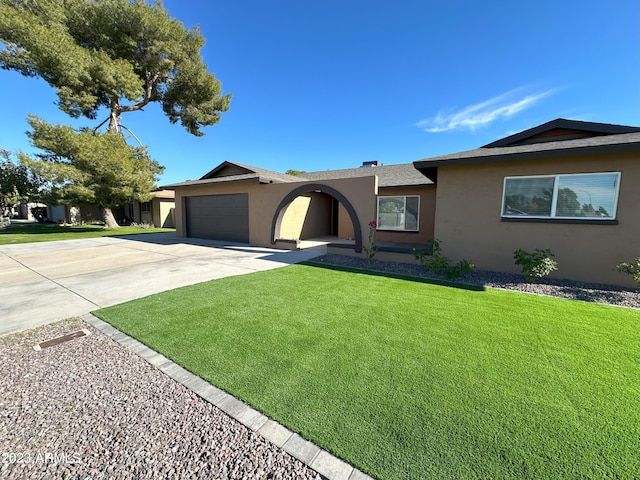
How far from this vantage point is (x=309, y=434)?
207cm

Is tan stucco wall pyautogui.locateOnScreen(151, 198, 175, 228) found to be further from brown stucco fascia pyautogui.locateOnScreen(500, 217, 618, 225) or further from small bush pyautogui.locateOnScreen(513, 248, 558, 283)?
small bush pyautogui.locateOnScreen(513, 248, 558, 283)

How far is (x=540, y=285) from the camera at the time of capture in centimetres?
616

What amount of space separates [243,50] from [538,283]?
17.1 metres

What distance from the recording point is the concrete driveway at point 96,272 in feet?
15.9

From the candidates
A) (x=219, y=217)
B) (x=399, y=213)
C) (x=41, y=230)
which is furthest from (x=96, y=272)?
(x=41, y=230)

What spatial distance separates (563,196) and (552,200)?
23 centimetres

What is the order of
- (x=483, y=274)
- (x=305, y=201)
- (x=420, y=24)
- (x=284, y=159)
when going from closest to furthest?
(x=483, y=274), (x=420, y=24), (x=305, y=201), (x=284, y=159)

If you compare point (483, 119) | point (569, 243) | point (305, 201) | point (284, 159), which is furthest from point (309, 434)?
point (284, 159)

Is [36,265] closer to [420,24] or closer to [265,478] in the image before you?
[265,478]

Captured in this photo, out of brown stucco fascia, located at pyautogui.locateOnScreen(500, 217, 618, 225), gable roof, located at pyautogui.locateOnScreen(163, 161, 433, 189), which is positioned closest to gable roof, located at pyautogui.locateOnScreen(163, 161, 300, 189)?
gable roof, located at pyautogui.locateOnScreen(163, 161, 433, 189)

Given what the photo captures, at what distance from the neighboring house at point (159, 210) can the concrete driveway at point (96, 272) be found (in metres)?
11.2

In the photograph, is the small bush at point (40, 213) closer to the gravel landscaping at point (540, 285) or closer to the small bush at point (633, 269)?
the gravel landscaping at point (540, 285)

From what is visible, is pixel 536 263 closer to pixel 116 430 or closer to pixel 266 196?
pixel 116 430

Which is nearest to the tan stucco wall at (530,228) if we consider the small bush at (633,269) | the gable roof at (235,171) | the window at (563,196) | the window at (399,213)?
the window at (563,196)
